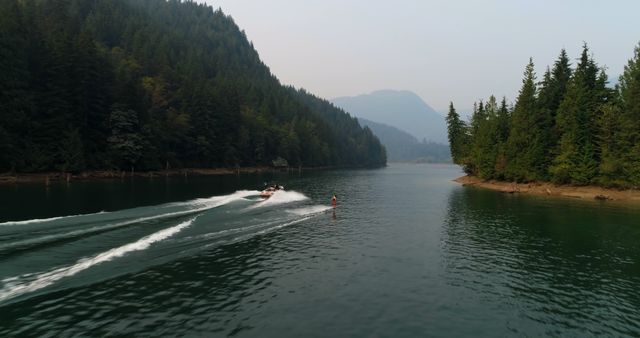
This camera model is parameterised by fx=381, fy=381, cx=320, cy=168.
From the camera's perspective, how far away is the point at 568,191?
83.6 m

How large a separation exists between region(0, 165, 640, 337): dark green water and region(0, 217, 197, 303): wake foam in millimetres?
127

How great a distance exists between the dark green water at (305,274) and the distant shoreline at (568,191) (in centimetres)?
2713

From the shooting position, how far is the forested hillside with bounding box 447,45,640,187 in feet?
246

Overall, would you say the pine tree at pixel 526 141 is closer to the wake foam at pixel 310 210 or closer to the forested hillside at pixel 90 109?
the wake foam at pixel 310 210

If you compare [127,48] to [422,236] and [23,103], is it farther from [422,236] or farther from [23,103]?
[422,236]

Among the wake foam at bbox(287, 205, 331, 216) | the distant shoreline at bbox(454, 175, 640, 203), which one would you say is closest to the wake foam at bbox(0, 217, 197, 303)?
the wake foam at bbox(287, 205, 331, 216)

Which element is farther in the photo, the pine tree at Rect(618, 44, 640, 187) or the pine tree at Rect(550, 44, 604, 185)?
the pine tree at Rect(550, 44, 604, 185)

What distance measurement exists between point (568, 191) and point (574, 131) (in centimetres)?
1311

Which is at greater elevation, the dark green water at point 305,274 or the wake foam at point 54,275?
the wake foam at point 54,275

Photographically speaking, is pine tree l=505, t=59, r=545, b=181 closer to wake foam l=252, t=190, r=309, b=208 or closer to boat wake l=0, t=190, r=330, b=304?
wake foam l=252, t=190, r=309, b=208

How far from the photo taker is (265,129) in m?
192

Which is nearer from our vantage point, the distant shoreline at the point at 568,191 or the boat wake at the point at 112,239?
the boat wake at the point at 112,239

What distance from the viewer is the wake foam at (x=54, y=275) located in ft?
72.0

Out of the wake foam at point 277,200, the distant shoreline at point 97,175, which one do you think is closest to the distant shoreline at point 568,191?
the wake foam at point 277,200
